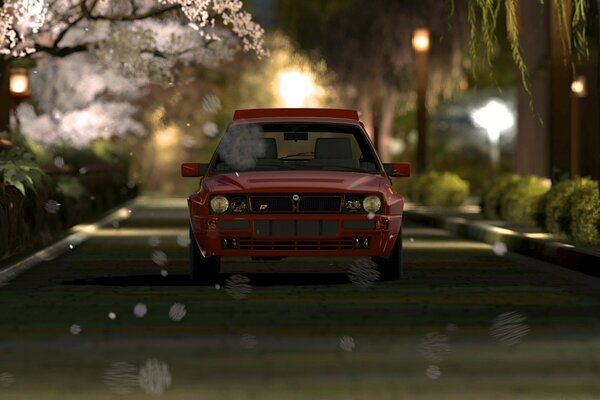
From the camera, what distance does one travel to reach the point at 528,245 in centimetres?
2595

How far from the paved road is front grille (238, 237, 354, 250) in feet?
1.48

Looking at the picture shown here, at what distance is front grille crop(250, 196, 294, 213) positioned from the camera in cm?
1941

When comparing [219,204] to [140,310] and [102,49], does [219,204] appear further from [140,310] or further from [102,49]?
[102,49]

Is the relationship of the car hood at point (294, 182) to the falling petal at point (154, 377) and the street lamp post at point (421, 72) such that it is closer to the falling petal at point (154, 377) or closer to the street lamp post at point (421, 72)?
the falling petal at point (154, 377)

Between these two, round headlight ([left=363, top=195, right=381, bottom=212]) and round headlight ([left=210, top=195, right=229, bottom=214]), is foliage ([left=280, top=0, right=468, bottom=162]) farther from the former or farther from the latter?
round headlight ([left=210, top=195, right=229, bottom=214])

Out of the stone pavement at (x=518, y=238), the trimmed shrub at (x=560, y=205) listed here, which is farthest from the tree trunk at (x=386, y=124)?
the trimmed shrub at (x=560, y=205)

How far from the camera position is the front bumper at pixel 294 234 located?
63.3 ft

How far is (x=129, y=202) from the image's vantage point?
57.2m

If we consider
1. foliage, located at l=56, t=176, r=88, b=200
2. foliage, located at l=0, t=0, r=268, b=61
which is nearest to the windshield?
foliage, located at l=0, t=0, r=268, b=61

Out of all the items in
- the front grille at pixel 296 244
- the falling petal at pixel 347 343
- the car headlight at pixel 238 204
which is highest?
the car headlight at pixel 238 204

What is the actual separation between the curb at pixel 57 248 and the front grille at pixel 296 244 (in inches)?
115

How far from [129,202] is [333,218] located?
38.4 meters

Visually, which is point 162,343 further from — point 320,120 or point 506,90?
point 506,90

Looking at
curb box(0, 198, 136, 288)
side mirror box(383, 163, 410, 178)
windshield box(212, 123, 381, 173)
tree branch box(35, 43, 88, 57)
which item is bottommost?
curb box(0, 198, 136, 288)
